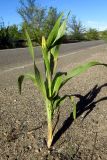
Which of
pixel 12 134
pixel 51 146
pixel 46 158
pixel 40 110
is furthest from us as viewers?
pixel 40 110

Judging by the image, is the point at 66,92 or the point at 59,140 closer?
the point at 59,140

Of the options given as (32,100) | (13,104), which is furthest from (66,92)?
Answer: (13,104)

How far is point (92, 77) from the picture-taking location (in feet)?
27.2

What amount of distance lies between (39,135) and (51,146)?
0.33 m

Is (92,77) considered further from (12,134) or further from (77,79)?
(12,134)

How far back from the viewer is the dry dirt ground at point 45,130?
3324 mm

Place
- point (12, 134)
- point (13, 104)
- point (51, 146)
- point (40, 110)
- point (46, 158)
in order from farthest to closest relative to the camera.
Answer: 1. point (13, 104)
2. point (40, 110)
3. point (12, 134)
4. point (51, 146)
5. point (46, 158)

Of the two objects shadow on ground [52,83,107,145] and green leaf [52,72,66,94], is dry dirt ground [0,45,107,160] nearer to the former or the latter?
shadow on ground [52,83,107,145]

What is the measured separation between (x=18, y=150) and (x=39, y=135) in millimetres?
467

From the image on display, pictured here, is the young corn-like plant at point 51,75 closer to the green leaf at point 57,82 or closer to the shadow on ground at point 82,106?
the green leaf at point 57,82

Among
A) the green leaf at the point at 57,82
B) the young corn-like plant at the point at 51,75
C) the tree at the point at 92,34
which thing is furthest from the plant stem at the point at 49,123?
the tree at the point at 92,34

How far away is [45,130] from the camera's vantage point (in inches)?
155

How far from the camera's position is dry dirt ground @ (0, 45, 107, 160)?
332 cm

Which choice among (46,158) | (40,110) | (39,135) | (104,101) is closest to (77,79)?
(104,101)
